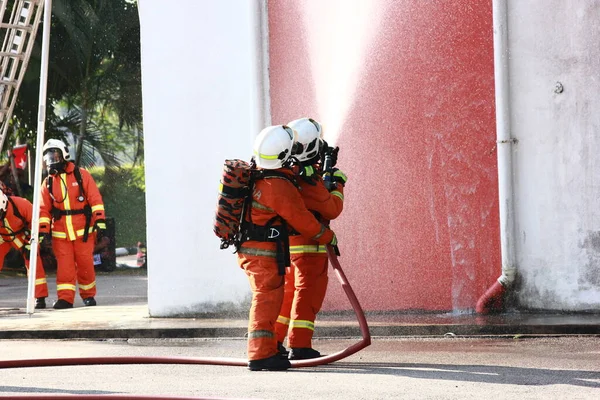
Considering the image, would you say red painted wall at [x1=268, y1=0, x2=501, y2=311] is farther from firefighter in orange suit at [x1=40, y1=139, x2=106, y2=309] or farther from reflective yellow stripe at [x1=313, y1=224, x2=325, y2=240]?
firefighter in orange suit at [x1=40, y1=139, x2=106, y2=309]

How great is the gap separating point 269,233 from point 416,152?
3.11 meters

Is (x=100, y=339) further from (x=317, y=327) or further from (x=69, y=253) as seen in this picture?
(x=69, y=253)

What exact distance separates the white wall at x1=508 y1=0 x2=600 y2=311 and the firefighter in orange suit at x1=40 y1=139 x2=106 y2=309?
475 centimetres

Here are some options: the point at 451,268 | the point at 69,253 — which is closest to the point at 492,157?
the point at 451,268

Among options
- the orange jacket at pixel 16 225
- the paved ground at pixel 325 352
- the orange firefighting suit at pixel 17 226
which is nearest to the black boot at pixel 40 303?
the orange firefighting suit at pixel 17 226

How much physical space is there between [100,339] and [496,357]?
12.3ft

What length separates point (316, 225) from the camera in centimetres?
764

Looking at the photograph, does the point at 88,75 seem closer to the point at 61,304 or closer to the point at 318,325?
the point at 61,304

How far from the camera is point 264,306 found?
24.5 feet

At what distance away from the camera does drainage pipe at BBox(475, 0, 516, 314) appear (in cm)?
1000

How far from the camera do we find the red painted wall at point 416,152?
1017 centimetres

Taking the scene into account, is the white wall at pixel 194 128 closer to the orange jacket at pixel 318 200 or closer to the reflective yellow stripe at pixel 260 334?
the orange jacket at pixel 318 200

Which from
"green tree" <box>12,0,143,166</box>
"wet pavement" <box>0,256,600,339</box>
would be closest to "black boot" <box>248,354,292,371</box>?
"wet pavement" <box>0,256,600,339</box>

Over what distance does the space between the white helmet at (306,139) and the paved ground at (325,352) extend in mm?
1444
